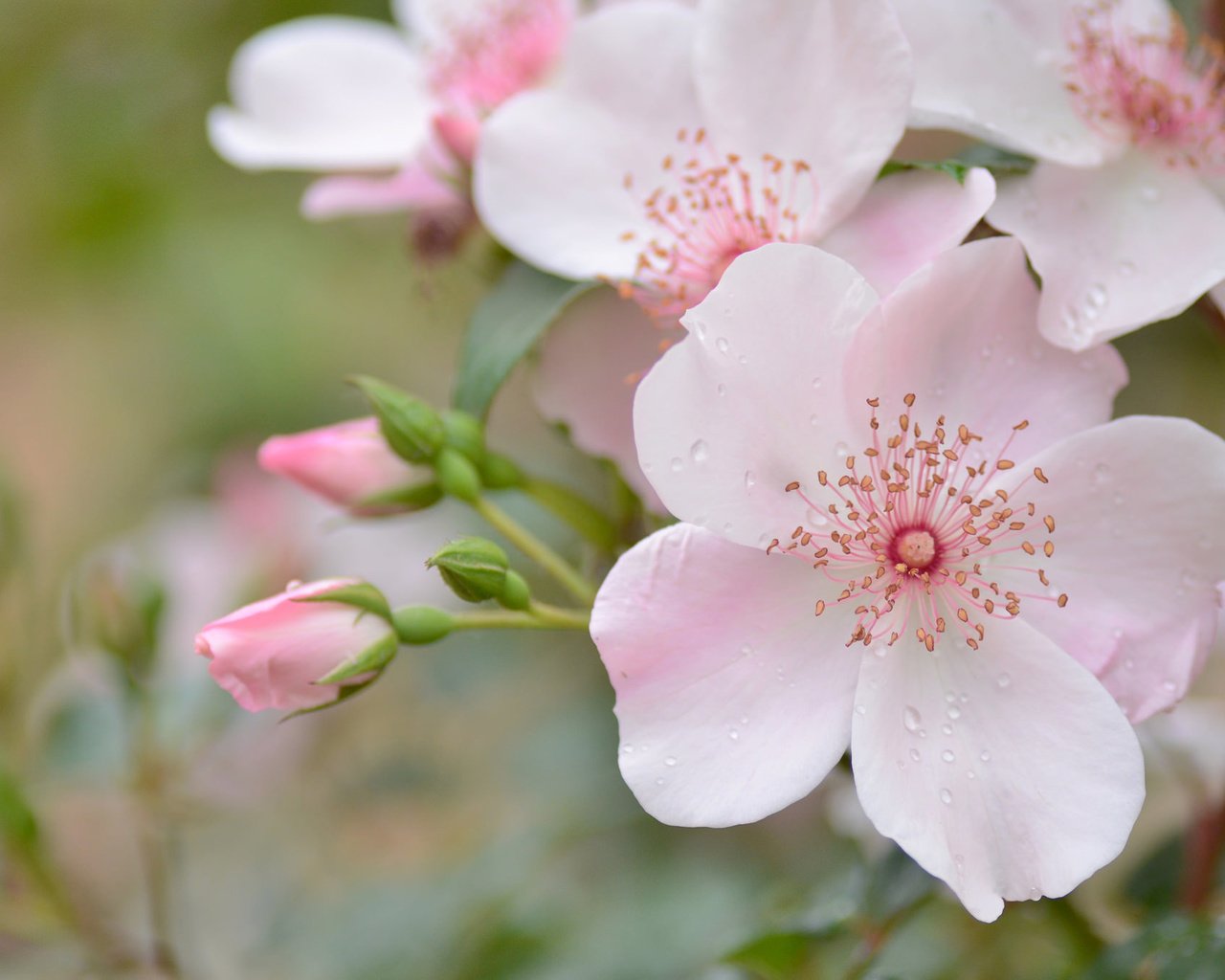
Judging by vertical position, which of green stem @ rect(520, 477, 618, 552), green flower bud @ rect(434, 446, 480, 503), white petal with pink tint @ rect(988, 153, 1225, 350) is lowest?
green stem @ rect(520, 477, 618, 552)

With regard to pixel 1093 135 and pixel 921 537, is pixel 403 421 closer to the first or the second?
pixel 921 537

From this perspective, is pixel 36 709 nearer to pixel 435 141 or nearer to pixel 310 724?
pixel 310 724

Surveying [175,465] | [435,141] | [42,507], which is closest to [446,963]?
[435,141]

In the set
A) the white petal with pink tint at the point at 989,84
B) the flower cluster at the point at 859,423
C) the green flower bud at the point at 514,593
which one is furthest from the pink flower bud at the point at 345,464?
the white petal with pink tint at the point at 989,84

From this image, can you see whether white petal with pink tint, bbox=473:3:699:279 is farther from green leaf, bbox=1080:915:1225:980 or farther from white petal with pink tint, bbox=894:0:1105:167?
green leaf, bbox=1080:915:1225:980

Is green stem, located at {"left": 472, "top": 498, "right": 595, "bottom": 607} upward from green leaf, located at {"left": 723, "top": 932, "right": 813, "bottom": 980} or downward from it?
upward

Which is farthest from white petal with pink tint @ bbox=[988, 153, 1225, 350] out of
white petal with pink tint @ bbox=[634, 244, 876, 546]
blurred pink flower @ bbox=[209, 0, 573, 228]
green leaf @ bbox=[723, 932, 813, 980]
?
green leaf @ bbox=[723, 932, 813, 980]

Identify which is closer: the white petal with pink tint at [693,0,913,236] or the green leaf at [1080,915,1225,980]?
the white petal with pink tint at [693,0,913,236]
